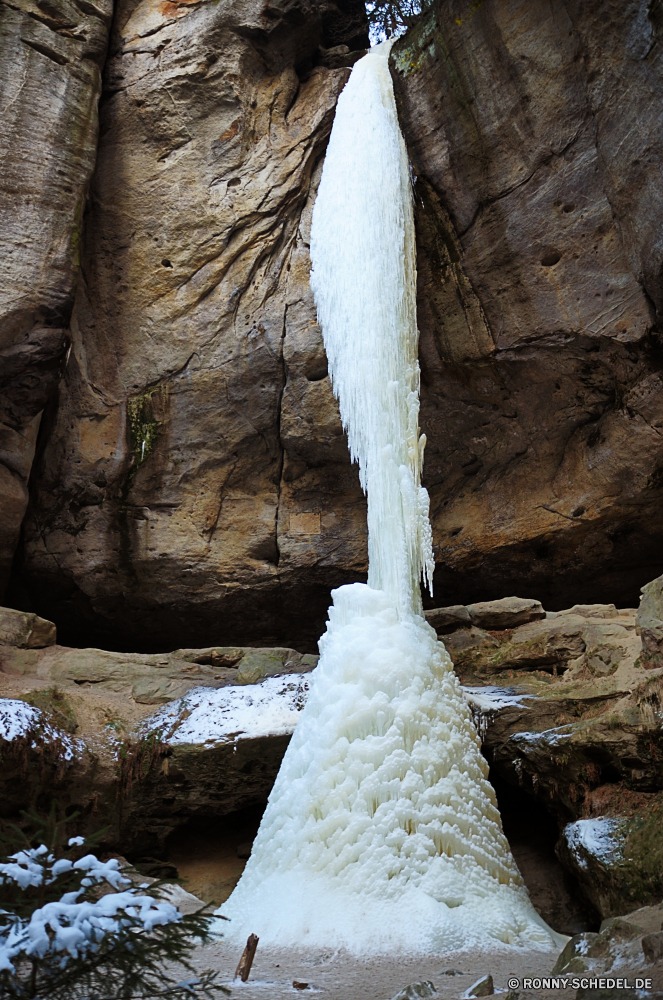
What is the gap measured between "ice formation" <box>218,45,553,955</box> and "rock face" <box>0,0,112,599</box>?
3.63 metres

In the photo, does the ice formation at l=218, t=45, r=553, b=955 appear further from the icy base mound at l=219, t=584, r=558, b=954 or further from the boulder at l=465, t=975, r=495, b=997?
the boulder at l=465, t=975, r=495, b=997

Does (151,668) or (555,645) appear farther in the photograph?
(151,668)

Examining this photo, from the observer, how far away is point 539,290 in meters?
9.48

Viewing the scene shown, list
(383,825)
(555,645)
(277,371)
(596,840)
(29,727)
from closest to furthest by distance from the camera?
(383,825) → (596,840) → (29,727) → (555,645) → (277,371)

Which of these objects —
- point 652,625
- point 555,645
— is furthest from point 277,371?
point 652,625

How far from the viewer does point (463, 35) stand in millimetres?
9594

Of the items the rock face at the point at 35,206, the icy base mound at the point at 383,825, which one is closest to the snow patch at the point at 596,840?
the icy base mound at the point at 383,825

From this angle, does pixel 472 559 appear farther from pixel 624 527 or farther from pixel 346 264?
pixel 346 264

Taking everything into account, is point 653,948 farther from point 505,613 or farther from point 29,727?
point 505,613

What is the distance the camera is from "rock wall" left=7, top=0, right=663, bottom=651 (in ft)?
31.7

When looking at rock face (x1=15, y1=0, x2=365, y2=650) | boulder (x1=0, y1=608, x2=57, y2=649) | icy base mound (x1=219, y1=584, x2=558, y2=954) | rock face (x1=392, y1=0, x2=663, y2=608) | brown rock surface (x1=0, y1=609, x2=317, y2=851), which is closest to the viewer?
A: icy base mound (x1=219, y1=584, x2=558, y2=954)

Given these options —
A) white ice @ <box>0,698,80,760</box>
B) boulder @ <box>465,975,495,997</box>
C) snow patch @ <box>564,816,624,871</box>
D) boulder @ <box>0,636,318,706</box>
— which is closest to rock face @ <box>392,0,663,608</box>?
boulder @ <box>0,636,318,706</box>

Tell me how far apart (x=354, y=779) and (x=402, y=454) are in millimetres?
3491

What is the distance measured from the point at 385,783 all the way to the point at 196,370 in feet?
20.6
